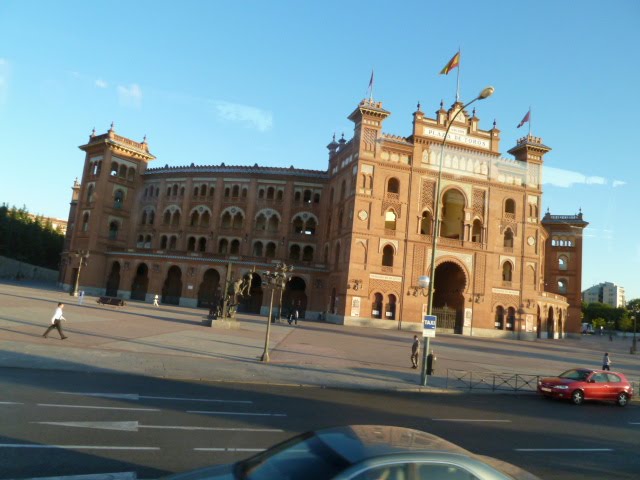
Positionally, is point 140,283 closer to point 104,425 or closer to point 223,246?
point 223,246

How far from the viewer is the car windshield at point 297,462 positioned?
11.1 feet

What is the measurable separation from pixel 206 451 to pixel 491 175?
4722cm

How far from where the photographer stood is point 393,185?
46.4 m

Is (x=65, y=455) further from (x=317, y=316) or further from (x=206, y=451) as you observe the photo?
(x=317, y=316)

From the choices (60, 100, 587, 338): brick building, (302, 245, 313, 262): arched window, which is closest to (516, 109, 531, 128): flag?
(60, 100, 587, 338): brick building

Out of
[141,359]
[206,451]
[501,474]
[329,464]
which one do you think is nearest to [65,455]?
[206,451]

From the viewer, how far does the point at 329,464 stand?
3.40m

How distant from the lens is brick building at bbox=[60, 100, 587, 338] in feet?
148

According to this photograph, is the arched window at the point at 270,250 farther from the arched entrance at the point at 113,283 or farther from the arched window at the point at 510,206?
the arched window at the point at 510,206

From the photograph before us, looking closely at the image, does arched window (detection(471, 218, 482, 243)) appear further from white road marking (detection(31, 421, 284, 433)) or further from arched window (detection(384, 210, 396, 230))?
white road marking (detection(31, 421, 284, 433))

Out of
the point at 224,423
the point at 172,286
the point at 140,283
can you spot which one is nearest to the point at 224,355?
the point at 224,423

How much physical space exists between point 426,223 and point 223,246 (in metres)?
25.0

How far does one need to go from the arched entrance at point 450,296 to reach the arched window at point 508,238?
610 centimetres

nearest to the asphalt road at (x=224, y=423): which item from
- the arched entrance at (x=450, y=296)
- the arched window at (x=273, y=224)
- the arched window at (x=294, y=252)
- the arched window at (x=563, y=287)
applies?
the arched entrance at (x=450, y=296)
